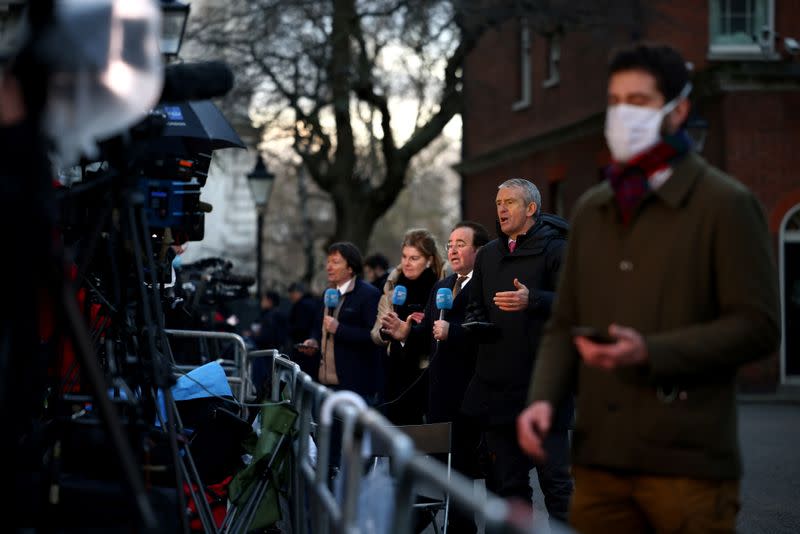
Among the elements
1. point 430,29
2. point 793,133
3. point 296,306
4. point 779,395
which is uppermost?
point 430,29

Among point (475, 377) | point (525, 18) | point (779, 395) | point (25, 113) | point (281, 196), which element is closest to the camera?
point (25, 113)

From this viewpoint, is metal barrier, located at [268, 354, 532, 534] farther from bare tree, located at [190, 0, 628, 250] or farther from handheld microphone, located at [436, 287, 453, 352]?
bare tree, located at [190, 0, 628, 250]

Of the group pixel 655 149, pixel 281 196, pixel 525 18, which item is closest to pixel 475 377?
pixel 655 149

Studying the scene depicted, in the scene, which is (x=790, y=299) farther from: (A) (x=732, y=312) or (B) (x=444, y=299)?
(A) (x=732, y=312)

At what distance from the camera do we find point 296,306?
22750 mm

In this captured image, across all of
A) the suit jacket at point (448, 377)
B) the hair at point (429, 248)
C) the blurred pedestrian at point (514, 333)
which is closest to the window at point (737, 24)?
the hair at point (429, 248)

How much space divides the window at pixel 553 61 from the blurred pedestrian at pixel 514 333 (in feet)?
83.1

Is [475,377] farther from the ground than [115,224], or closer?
closer

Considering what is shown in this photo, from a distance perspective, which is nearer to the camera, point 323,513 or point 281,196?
point 323,513

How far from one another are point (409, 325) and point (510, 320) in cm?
203

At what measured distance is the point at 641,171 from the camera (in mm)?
4633

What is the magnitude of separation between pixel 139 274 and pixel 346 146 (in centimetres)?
2489

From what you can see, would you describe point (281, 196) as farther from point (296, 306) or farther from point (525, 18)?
point (296, 306)

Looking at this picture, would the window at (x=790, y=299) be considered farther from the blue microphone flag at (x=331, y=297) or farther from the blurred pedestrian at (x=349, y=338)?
the blue microphone flag at (x=331, y=297)
